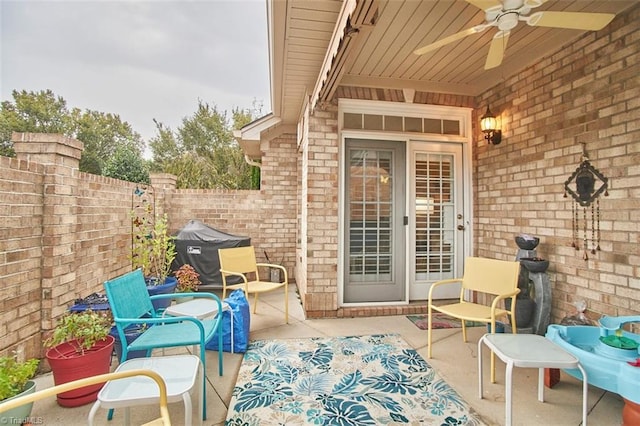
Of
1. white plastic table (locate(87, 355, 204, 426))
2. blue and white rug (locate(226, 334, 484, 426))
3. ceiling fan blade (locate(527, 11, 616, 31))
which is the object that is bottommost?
blue and white rug (locate(226, 334, 484, 426))

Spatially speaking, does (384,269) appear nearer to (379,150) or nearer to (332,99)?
(379,150)

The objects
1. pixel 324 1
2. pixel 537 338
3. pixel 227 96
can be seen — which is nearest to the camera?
pixel 537 338

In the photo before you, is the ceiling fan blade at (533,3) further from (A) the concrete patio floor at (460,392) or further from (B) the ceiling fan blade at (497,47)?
(A) the concrete patio floor at (460,392)

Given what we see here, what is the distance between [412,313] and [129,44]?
17.9 meters

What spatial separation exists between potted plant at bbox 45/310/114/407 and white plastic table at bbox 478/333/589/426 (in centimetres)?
253

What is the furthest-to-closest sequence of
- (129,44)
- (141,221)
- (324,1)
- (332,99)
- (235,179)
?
(129,44)
(235,179)
(141,221)
(332,99)
(324,1)

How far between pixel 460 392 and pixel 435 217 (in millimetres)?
2299

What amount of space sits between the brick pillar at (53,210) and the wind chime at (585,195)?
4.38m

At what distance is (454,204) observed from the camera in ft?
13.1

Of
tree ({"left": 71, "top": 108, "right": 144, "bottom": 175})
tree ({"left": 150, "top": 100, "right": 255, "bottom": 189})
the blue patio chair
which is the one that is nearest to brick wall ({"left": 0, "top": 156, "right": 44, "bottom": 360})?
the blue patio chair

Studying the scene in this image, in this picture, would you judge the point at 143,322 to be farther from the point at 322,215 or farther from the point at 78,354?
the point at 322,215

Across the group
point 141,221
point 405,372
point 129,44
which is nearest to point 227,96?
point 129,44

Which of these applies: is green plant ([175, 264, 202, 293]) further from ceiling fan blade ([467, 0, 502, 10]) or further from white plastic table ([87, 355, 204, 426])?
ceiling fan blade ([467, 0, 502, 10])

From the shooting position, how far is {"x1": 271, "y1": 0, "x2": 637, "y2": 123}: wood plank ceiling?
2.37 metres
